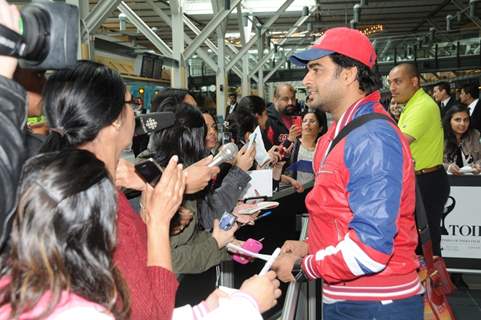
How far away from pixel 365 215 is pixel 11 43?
50.6 inches

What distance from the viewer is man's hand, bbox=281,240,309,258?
2.39 m

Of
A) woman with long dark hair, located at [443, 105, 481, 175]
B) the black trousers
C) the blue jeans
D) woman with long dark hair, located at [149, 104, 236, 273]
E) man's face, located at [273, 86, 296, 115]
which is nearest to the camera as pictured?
the blue jeans

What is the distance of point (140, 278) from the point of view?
1.44 metres

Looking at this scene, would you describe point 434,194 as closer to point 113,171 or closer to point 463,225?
point 463,225

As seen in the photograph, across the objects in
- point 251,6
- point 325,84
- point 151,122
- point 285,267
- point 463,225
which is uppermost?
point 251,6

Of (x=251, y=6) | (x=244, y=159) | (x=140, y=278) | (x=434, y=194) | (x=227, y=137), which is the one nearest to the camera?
(x=140, y=278)

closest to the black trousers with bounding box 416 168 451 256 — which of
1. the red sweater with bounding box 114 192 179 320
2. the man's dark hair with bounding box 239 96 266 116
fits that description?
the man's dark hair with bounding box 239 96 266 116

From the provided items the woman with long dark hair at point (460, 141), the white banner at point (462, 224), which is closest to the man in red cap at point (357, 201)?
the white banner at point (462, 224)

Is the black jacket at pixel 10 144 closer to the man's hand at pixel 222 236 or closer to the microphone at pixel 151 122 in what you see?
the microphone at pixel 151 122

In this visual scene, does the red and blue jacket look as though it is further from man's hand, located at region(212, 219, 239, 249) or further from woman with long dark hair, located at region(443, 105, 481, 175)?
woman with long dark hair, located at region(443, 105, 481, 175)

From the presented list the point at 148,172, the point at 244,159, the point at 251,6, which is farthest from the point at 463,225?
the point at 251,6

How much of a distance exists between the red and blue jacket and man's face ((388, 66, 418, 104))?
282 cm

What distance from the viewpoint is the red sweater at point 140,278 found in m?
1.41

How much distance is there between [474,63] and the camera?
76.7 ft
